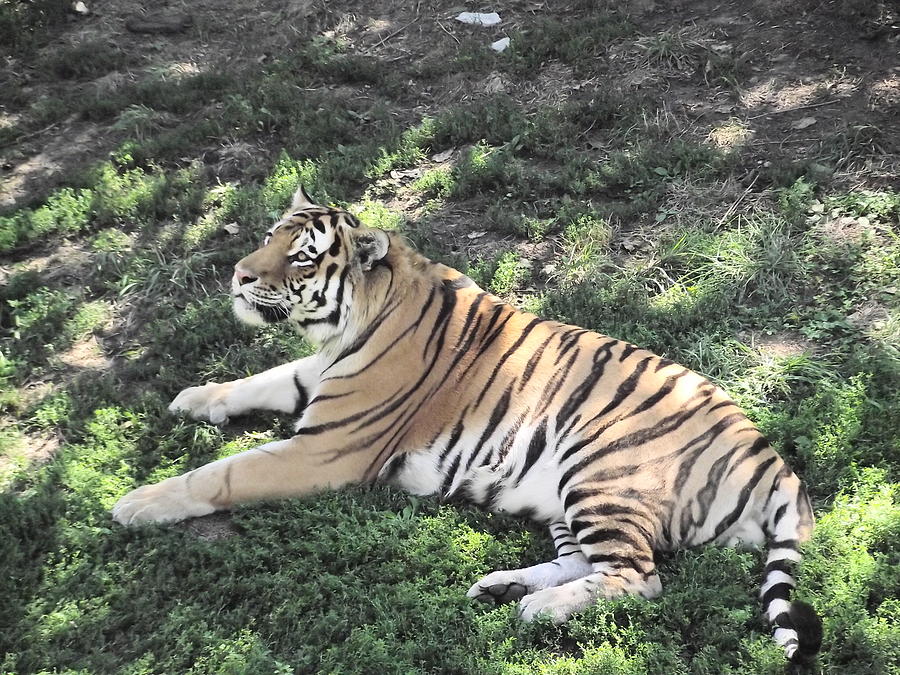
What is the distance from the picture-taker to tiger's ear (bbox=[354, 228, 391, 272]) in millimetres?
4059

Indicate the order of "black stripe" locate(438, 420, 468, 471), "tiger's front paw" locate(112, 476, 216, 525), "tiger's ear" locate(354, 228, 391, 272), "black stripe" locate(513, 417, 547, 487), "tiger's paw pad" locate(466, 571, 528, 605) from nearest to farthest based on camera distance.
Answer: "tiger's paw pad" locate(466, 571, 528, 605)
"tiger's front paw" locate(112, 476, 216, 525)
"black stripe" locate(513, 417, 547, 487)
"black stripe" locate(438, 420, 468, 471)
"tiger's ear" locate(354, 228, 391, 272)

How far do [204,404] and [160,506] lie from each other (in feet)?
2.66

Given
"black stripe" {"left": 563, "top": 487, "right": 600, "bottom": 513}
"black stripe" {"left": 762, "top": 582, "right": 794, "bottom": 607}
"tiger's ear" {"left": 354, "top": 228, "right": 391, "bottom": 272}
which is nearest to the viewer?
"black stripe" {"left": 762, "top": 582, "right": 794, "bottom": 607}

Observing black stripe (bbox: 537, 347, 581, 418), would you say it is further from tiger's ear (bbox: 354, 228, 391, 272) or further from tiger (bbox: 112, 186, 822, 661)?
tiger's ear (bbox: 354, 228, 391, 272)

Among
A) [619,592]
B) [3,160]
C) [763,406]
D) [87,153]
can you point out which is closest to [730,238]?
[763,406]

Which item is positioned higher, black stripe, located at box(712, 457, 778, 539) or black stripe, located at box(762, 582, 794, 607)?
black stripe, located at box(712, 457, 778, 539)

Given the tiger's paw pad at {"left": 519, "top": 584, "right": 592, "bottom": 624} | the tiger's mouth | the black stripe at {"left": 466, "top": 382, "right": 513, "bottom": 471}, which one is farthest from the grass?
the tiger's mouth

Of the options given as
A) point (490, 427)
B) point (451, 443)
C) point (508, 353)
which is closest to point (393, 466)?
point (451, 443)

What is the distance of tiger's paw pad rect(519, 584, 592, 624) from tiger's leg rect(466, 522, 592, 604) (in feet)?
0.35

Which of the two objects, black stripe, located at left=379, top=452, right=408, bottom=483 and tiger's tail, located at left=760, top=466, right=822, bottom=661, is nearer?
tiger's tail, located at left=760, top=466, right=822, bottom=661

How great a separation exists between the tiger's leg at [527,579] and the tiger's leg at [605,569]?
0.23 feet

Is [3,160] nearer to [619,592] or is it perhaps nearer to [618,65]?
[618,65]

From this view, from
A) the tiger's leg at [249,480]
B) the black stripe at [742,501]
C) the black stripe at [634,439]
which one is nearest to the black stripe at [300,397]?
the tiger's leg at [249,480]

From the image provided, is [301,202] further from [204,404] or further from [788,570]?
[788,570]
